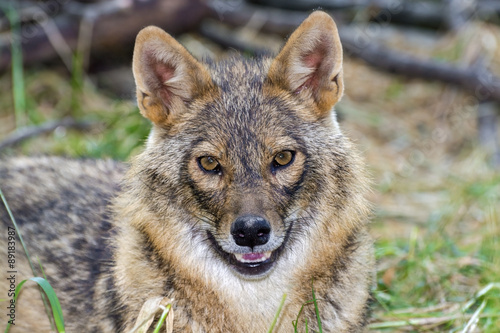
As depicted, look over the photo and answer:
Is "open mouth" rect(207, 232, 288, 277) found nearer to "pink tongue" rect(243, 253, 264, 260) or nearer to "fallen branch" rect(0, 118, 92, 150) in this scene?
"pink tongue" rect(243, 253, 264, 260)

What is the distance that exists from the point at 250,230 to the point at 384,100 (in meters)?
7.26

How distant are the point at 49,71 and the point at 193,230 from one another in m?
6.46

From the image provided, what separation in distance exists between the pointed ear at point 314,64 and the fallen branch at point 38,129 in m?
4.18

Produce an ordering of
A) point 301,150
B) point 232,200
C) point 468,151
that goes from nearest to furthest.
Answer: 1. point 232,200
2. point 301,150
3. point 468,151

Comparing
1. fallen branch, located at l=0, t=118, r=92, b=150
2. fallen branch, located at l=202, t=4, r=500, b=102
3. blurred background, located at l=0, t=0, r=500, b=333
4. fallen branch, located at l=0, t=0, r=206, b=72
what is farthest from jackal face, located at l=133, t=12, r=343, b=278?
fallen branch, located at l=202, t=4, r=500, b=102

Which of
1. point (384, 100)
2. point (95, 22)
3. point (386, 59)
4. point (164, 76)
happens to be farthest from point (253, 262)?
point (384, 100)

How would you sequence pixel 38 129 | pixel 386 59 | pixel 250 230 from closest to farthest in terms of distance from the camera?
pixel 250 230 → pixel 38 129 → pixel 386 59

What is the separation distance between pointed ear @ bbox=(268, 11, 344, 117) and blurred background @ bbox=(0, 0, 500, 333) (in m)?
2.00

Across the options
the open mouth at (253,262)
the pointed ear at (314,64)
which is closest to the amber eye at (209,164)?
the open mouth at (253,262)

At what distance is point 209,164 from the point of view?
161 inches

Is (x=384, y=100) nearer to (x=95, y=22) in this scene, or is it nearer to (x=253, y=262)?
(x=95, y=22)

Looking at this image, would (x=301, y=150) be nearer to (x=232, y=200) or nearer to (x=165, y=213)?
(x=232, y=200)

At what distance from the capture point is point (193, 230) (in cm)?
418

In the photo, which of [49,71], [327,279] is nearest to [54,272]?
[327,279]
